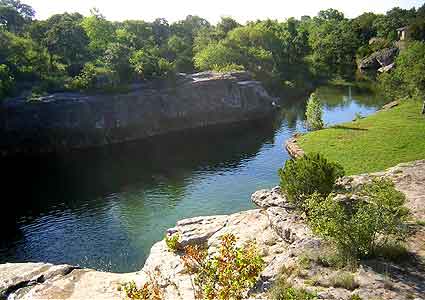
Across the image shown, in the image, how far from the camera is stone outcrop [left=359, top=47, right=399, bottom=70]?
131 metres

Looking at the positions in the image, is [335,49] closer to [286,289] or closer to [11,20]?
[11,20]

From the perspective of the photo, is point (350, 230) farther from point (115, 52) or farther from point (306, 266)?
point (115, 52)

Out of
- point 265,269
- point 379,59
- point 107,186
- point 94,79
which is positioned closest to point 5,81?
point 94,79

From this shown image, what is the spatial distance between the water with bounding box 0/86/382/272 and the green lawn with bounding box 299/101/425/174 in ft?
20.9

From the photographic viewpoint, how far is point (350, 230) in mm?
19125

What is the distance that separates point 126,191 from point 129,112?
31.6 m

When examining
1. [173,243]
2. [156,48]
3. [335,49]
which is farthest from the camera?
[335,49]

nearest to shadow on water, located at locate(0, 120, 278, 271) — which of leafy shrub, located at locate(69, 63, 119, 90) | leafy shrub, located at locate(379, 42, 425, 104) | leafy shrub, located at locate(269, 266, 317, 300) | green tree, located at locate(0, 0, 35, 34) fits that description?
leafy shrub, located at locate(69, 63, 119, 90)

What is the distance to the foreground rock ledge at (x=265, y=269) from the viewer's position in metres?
17.5

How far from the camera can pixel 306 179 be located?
28391 mm

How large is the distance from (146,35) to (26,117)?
217 ft

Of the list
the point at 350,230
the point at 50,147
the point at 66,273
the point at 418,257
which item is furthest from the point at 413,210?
the point at 50,147

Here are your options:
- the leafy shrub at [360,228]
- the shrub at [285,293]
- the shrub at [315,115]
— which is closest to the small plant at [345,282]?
the shrub at [285,293]

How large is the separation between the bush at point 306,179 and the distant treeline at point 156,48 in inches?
2184
